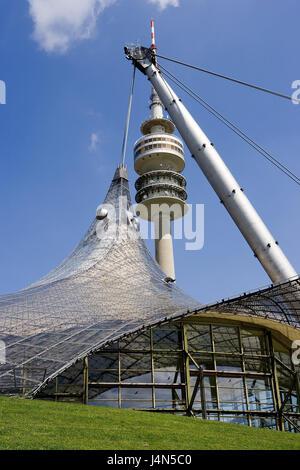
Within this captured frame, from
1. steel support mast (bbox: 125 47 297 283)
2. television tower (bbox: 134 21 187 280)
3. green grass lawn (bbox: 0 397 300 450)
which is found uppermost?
television tower (bbox: 134 21 187 280)

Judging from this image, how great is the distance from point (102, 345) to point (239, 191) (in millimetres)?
20946

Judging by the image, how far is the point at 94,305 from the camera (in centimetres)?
3384

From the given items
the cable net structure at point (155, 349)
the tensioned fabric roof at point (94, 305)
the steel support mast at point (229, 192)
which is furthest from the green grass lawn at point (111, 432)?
the steel support mast at point (229, 192)

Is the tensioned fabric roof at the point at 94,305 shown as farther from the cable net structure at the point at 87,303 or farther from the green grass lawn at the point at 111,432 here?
the green grass lawn at the point at 111,432

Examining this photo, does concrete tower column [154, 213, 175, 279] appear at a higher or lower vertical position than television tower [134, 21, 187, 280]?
lower

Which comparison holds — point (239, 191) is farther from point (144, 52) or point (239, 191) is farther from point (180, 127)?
point (144, 52)

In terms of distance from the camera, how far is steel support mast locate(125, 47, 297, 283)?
38844 millimetres

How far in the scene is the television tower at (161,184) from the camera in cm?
7006

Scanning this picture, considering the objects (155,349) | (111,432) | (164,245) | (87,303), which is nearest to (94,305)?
(87,303)

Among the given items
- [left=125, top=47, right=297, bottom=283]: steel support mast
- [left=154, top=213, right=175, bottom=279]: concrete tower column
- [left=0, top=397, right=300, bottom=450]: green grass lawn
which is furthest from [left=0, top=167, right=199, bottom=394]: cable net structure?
[left=154, top=213, right=175, bottom=279]: concrete tower column

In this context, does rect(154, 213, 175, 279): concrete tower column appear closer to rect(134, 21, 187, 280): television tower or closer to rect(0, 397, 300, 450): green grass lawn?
rect(134, 21, 187, 280): television tower

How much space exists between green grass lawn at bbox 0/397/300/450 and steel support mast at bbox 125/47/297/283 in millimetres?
21402

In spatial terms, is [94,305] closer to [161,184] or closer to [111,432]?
[111,432]

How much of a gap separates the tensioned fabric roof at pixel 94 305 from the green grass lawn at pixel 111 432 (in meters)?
6.57
